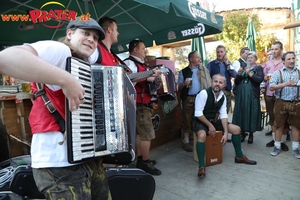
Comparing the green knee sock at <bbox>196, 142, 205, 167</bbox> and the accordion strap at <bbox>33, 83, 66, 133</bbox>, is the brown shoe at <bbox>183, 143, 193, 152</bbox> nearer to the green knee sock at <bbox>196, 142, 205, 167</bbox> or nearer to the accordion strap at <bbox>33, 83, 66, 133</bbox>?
the green knee sock at <bbox>196, 142, 205, 167</bbox>

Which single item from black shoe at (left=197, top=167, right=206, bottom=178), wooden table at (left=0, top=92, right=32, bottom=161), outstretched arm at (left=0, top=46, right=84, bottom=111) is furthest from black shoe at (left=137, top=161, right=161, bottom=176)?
outstretched arm at (left=0, top=46, right=84, bottom=111)

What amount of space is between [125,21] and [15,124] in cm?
283

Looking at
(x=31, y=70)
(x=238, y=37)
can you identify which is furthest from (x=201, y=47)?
(x=238, y=37)

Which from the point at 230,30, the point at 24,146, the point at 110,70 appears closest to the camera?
the point at 110,70

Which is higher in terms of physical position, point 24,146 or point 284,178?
point 24,146

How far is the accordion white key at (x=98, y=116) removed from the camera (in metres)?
1.06

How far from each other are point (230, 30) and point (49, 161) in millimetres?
12398

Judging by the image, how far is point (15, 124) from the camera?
2.61m

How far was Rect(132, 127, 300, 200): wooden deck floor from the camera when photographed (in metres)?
2.71

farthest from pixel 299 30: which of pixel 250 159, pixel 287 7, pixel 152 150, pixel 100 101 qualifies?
pixel 287 7

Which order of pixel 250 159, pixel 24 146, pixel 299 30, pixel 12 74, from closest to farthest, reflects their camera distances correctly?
pixel 12 74 < pixel 24 146 < pixel 250 159 < pixel 299 30

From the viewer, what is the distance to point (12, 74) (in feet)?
3.02

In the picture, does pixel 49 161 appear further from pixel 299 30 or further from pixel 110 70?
pixel 299 30

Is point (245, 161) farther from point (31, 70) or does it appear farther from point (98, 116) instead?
point (31, 70)
